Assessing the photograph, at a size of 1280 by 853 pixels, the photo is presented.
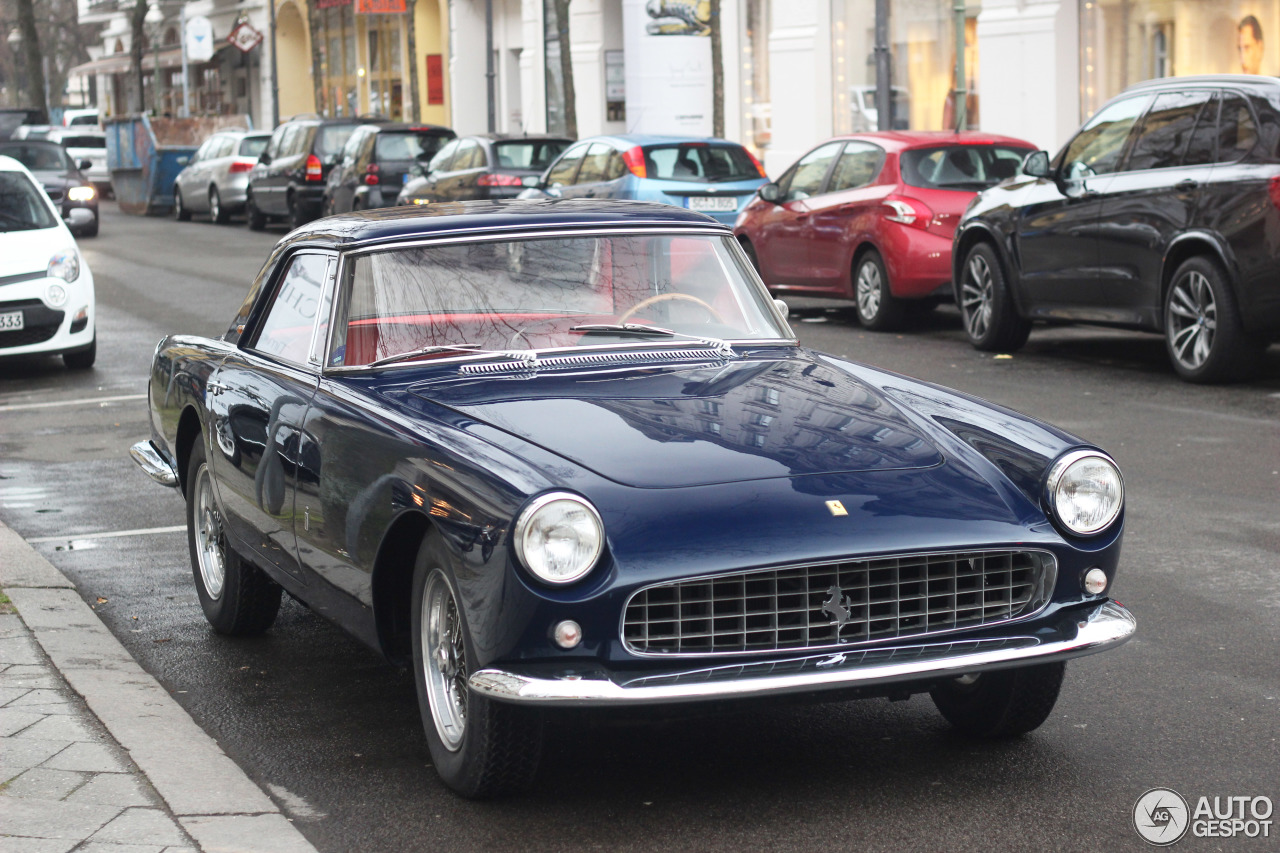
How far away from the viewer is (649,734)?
4977 mm

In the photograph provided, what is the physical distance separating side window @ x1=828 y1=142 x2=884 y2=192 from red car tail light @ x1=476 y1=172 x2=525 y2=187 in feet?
25.2

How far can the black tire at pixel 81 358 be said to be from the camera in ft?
45.9

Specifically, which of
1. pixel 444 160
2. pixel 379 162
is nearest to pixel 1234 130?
pixel 444 160

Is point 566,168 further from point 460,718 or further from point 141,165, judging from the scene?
point 141,165

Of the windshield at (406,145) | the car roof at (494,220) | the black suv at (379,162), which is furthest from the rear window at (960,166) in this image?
the windshield at (406,145)

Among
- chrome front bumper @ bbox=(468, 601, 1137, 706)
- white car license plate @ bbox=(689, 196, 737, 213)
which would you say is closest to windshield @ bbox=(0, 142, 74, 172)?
white car license plate @ bbox=(689, 196, 737, 213)

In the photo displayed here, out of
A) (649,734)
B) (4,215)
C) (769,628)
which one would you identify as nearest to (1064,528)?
(769,628)

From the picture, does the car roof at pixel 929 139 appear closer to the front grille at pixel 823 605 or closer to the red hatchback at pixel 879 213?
the red hatchback at pixel 879 213

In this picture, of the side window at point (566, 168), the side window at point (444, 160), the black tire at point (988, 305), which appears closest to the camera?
the black tire at point (988, 305)

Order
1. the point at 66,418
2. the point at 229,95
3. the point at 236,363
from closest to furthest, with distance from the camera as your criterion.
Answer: the point at 236,363, the point at 66,418, the point at 229,95

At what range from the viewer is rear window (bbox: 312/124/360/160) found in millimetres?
30156

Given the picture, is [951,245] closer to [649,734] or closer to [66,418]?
[66,418]

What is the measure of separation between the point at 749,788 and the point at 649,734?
1.73ft

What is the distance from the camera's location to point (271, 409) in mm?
5535
